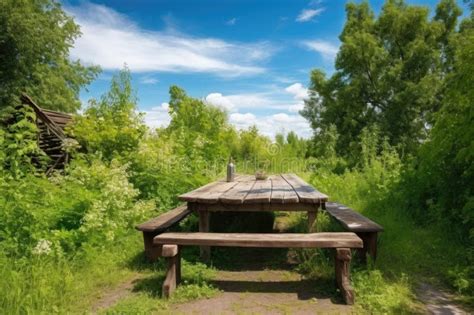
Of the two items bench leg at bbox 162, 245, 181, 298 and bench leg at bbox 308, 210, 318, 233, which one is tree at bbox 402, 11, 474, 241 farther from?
bench leg at bbox 162, 245, 181, 298

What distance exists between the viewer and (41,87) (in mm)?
17500

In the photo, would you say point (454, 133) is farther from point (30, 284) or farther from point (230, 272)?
point (30, 284)

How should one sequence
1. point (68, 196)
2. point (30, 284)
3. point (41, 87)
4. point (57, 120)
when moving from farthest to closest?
point (41, 87) < point (57, 120) < point (68, 196) < point (30, 284)

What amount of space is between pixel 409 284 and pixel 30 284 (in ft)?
12.1

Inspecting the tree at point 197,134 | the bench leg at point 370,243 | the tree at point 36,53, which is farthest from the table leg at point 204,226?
the tree at point 36,53

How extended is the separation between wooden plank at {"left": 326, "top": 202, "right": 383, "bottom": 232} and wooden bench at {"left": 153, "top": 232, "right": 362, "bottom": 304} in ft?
1.61

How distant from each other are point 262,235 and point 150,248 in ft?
4.75

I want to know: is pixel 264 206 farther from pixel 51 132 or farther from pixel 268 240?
pixel 51 132

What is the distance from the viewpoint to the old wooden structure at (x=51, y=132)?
9516mm

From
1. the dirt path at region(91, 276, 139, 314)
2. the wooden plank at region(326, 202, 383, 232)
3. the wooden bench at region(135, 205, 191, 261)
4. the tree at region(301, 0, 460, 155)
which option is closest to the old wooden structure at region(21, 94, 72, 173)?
the wooden bench at region(135, 205, 191, 261)

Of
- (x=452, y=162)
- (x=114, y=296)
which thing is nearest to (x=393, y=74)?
(x=452, y=162)

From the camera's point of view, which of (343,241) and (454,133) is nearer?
(343,241)

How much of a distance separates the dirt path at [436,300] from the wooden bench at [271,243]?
28.3 inches

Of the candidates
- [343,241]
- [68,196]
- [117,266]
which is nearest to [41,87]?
[68,196]
